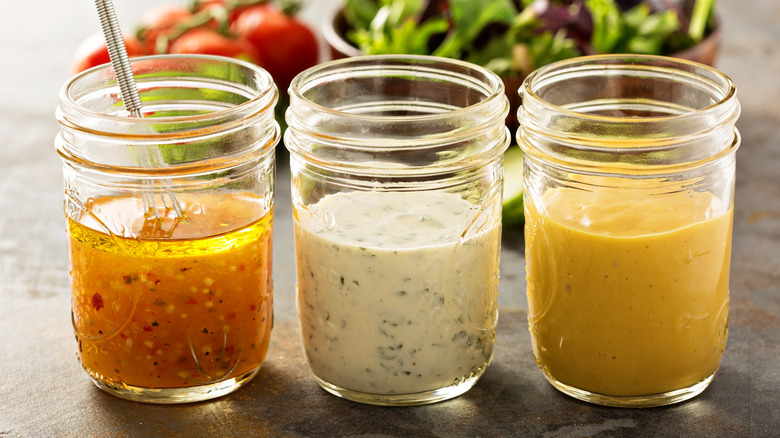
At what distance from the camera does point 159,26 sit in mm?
2592

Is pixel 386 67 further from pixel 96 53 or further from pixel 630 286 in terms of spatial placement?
pixel 96 53

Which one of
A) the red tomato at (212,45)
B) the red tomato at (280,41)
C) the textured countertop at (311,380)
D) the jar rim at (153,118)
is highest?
the jar rim at (153,118)

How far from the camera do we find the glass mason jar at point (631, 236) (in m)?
1.25

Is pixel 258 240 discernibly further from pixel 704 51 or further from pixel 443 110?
pixel 704 51

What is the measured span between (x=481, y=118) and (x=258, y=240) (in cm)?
35

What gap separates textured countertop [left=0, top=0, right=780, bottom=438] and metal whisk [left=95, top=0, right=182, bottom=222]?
283 millimetres

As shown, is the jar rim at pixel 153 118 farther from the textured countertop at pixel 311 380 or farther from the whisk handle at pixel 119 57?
the textured countertop at pixel 311 380

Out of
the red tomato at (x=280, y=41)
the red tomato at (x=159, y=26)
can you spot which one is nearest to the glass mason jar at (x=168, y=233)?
the red tomato at (x=159, y=26)

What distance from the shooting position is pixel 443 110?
1.45 metres

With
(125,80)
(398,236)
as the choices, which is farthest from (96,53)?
(398,236)

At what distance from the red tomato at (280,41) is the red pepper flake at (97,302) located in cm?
139

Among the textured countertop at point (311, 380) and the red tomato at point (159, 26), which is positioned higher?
the red tomato at point (159, 26)

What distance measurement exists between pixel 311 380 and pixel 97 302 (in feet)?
1.06

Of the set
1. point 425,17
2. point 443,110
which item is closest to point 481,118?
point 443,110
